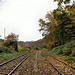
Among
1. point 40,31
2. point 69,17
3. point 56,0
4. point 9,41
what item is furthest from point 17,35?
point 56,0

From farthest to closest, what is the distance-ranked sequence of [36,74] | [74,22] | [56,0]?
[74,22]
[56,0]
[36,74]

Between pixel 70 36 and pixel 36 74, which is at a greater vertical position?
pixel 70 36

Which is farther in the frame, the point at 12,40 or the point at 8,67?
the point at 12,40

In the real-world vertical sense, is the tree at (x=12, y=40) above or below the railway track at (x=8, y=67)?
above

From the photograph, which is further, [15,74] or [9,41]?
[9,41]

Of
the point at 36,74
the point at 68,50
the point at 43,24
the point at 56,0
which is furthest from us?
the point at 43,24

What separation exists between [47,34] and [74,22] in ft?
45.7

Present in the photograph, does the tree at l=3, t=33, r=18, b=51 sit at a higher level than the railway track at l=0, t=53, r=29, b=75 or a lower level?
higher


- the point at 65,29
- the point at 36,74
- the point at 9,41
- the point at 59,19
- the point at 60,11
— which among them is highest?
the point at 60,11

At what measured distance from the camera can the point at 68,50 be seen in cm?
1396

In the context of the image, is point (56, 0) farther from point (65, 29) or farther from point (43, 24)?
point (43, 24)

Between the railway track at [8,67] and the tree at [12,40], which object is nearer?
the railway track at [8,67]

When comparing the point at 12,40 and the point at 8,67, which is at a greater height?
the point at 12,40

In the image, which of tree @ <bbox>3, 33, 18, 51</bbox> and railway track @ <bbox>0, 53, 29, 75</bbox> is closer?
railway track @ <bbox>0, 53, 29, 75</bbox>
